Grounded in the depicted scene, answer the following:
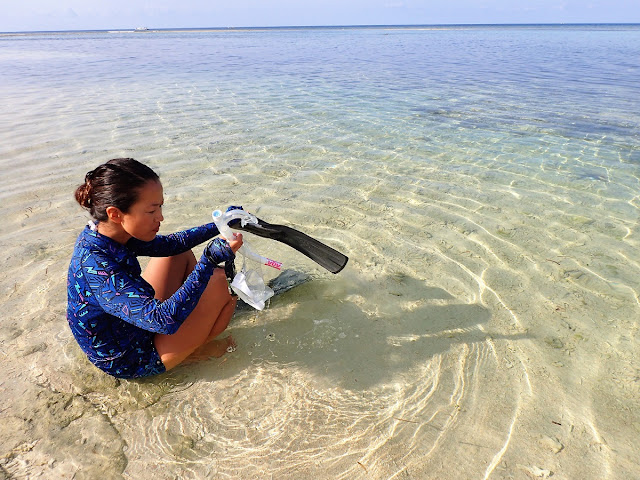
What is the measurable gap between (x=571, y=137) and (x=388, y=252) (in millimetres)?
5365

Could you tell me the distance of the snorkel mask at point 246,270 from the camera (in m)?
2.47

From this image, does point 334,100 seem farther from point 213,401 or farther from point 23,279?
point 213,401

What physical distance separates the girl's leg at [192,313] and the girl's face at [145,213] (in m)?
0.61

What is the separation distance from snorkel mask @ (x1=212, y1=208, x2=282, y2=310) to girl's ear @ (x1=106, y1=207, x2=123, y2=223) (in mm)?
494

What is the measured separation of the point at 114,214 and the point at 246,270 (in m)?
1.01

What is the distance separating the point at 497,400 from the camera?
252 cm

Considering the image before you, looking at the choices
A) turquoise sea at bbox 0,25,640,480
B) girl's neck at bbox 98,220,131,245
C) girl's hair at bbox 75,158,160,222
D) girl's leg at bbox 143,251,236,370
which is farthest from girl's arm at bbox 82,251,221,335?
turquoise sea at bbox 0,25,640,480

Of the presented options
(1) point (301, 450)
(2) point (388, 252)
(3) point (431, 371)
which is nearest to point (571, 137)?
(2) point (388, 252)

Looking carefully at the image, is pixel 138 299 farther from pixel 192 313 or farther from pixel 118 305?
pixel 192 313

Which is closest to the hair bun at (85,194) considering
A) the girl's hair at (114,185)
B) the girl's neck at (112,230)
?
the girl's hair at (114,185)

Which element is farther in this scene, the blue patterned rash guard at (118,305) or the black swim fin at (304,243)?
the black swim fin at (304,243)

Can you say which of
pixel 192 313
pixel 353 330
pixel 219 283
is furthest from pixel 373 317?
pixel 192 313

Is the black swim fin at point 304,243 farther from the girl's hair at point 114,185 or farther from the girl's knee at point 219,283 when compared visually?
the girl's hair at point 114,185

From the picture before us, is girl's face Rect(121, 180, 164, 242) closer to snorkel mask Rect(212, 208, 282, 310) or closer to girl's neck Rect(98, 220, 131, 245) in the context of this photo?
girl's neck Rect(98, 220, 131, 245)
